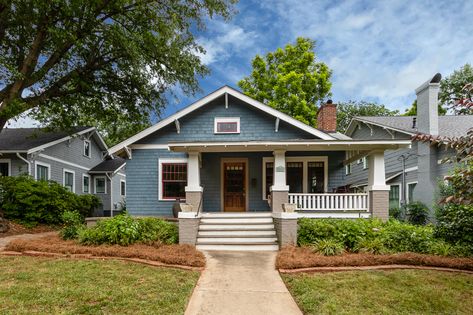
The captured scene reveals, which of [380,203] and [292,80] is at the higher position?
[292,80]

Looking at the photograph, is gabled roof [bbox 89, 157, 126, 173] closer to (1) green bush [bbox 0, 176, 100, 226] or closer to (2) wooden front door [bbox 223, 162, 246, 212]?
(1) green bush [bbox 0, 176, 100, 226]

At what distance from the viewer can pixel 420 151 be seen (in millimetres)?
13898

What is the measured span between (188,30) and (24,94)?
318 inches

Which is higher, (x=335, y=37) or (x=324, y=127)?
(x=335, y=37)

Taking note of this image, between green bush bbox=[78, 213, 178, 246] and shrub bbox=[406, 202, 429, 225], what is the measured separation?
33.0 ft

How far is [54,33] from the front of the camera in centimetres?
1134

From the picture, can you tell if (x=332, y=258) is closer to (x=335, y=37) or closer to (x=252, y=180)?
(x=252, y=180)

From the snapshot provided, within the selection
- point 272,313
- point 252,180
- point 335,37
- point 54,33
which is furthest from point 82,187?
point 272,313

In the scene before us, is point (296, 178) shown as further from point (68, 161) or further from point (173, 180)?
point (68, 161)

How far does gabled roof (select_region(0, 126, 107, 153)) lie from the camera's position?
15789 millimetres

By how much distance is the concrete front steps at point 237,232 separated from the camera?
8.88 meters

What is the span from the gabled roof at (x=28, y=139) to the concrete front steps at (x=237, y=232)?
11134mm

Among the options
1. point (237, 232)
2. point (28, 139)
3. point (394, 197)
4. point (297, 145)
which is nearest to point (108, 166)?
point (28, 139)

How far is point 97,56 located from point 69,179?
9291 mm
